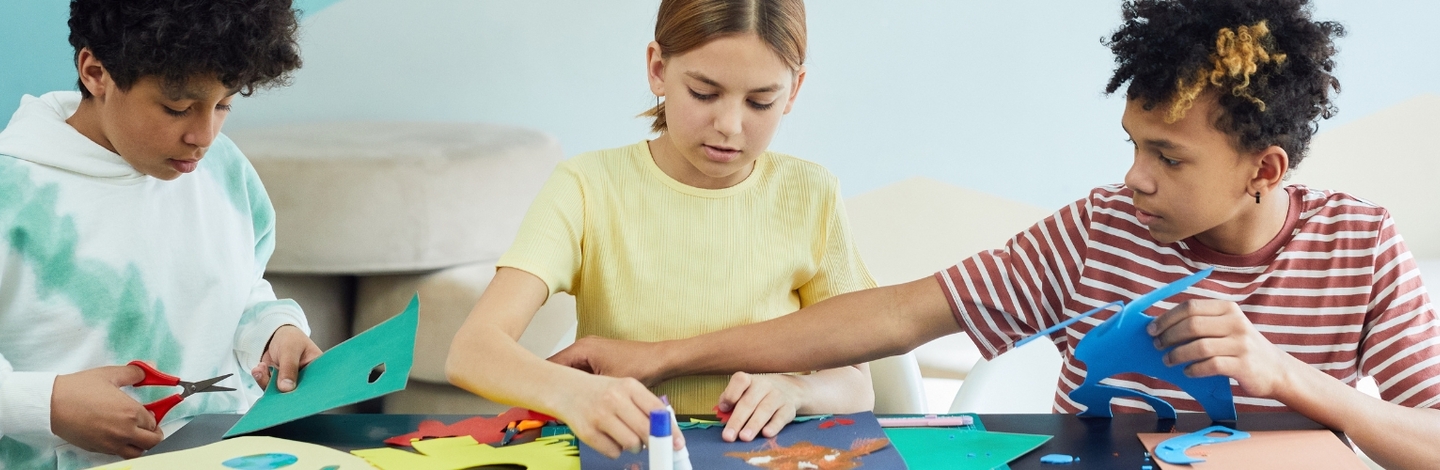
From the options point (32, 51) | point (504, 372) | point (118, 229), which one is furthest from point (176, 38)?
point (32, 51)

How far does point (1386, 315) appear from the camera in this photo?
1.00 m

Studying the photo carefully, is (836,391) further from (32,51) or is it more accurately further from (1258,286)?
(32,51)

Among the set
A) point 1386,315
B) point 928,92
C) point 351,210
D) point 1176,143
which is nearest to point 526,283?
point 1176,143

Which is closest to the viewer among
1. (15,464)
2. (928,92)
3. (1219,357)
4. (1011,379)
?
(1219,357)

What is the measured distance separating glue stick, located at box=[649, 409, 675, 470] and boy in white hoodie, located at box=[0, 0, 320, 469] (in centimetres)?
50

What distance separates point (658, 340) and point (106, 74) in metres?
0.61

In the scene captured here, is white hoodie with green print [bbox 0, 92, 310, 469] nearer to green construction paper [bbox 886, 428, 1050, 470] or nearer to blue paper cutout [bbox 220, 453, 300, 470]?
blue paper cutout [bbox 220, 453, 300, 470]

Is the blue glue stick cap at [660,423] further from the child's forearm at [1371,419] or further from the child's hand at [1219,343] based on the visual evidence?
the child's forearm at [1371,419]

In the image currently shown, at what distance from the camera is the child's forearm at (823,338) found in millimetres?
1110

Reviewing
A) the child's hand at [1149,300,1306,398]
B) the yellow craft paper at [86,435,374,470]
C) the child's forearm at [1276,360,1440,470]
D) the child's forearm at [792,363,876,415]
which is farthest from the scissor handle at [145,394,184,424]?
the child's forearm at [1276,360,1440,470]

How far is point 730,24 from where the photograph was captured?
1.10 m

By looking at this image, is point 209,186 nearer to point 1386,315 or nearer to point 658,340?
point 658,340

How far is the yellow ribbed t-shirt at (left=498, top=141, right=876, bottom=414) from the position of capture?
1193 mm

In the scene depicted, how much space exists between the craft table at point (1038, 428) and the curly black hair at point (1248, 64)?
242mm
